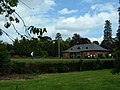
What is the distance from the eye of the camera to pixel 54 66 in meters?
42.6

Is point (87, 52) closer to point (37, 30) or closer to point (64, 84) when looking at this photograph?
point (64, 84)

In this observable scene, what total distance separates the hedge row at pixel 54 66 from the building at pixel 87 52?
5844 centimetres

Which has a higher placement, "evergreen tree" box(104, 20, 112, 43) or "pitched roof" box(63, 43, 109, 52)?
"evergreen tree" box(104, 20, 112, 43)

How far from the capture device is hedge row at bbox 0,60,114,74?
1478 inches

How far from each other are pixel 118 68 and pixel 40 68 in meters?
30.7

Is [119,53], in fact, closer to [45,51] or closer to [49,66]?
[45,51]

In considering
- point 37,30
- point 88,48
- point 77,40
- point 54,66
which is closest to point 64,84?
point 37,30

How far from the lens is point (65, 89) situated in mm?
18500

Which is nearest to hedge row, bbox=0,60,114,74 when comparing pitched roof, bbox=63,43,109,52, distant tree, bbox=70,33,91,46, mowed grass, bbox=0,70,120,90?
mowed grass, bbox=0,70,120,90

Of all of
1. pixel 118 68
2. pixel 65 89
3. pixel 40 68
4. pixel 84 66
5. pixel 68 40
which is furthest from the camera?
pixel 68 40

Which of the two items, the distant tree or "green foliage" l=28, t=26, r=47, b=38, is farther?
the distant tree

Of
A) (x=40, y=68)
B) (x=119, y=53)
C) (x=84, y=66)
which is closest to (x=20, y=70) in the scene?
(x=40, y=68)

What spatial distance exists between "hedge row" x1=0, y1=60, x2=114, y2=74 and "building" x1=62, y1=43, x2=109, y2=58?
58439mm

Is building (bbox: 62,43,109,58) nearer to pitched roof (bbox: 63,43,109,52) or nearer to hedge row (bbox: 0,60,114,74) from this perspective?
pitched roof (bbox: 63,43,109,52)
